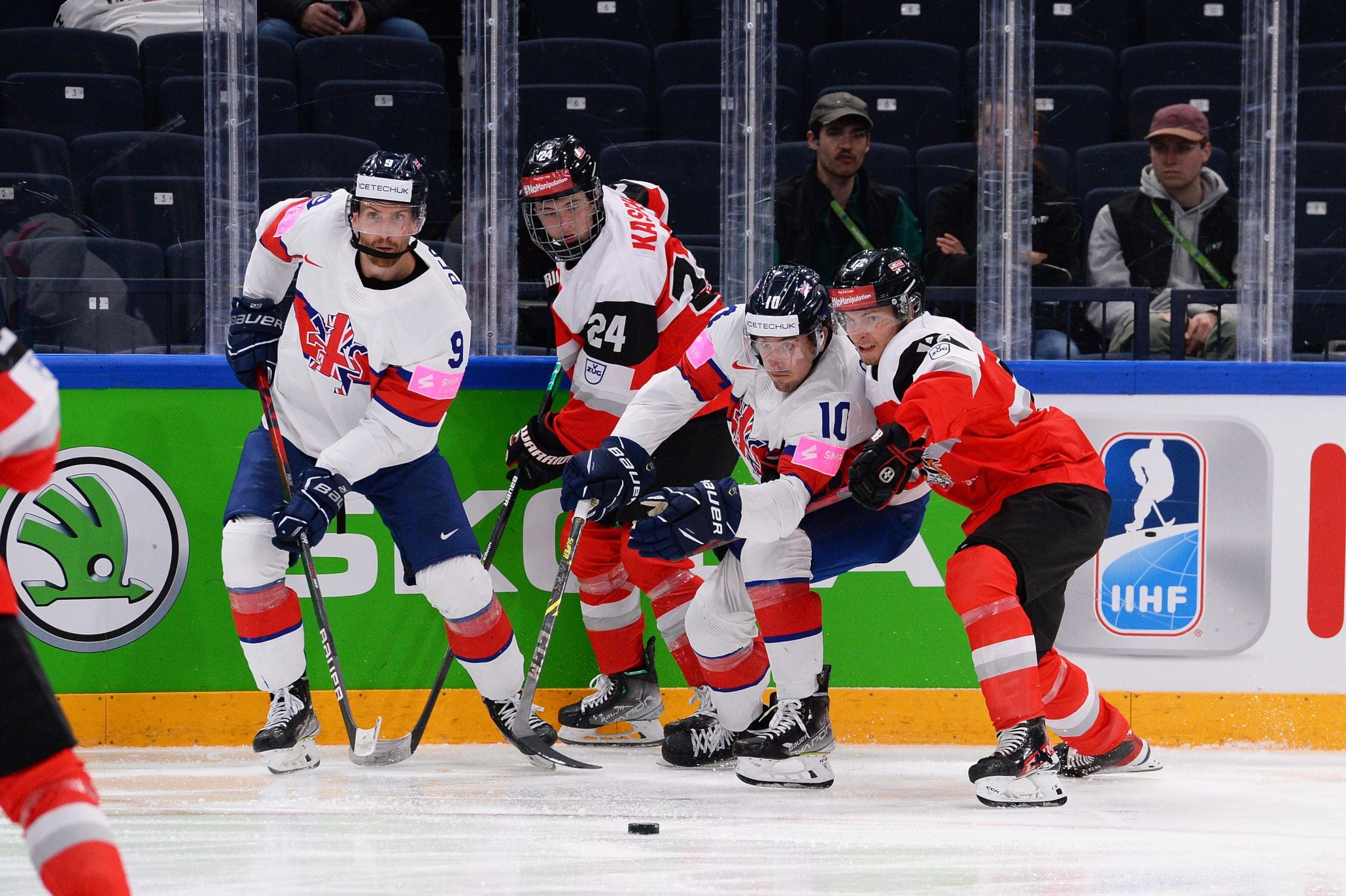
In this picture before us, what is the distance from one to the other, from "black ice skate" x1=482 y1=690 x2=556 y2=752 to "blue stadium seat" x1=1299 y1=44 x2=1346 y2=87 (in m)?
2.52

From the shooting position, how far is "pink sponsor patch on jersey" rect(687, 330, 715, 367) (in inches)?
125

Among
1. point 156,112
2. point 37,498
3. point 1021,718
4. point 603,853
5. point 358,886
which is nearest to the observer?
point 358,886

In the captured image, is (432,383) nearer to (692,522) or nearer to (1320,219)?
(692,522)

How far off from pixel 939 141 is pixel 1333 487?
1.30 meters

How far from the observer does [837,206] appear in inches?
147

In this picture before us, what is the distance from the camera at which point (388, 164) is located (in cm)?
303

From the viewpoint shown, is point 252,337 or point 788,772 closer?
point 788,772

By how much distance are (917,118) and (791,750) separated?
1703 mm

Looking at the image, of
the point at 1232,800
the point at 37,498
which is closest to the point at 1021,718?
the point at 1232,800

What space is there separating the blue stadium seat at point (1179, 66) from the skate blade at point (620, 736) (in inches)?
80.7

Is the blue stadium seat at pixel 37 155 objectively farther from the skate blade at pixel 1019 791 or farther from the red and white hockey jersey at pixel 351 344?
the skate blade at pixel 1019 791

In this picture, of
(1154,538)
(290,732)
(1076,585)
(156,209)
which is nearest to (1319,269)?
(1154,538)

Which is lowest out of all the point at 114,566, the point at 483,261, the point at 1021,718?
the point at 1021,718

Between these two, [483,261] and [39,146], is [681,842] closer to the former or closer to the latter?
[483,261]
